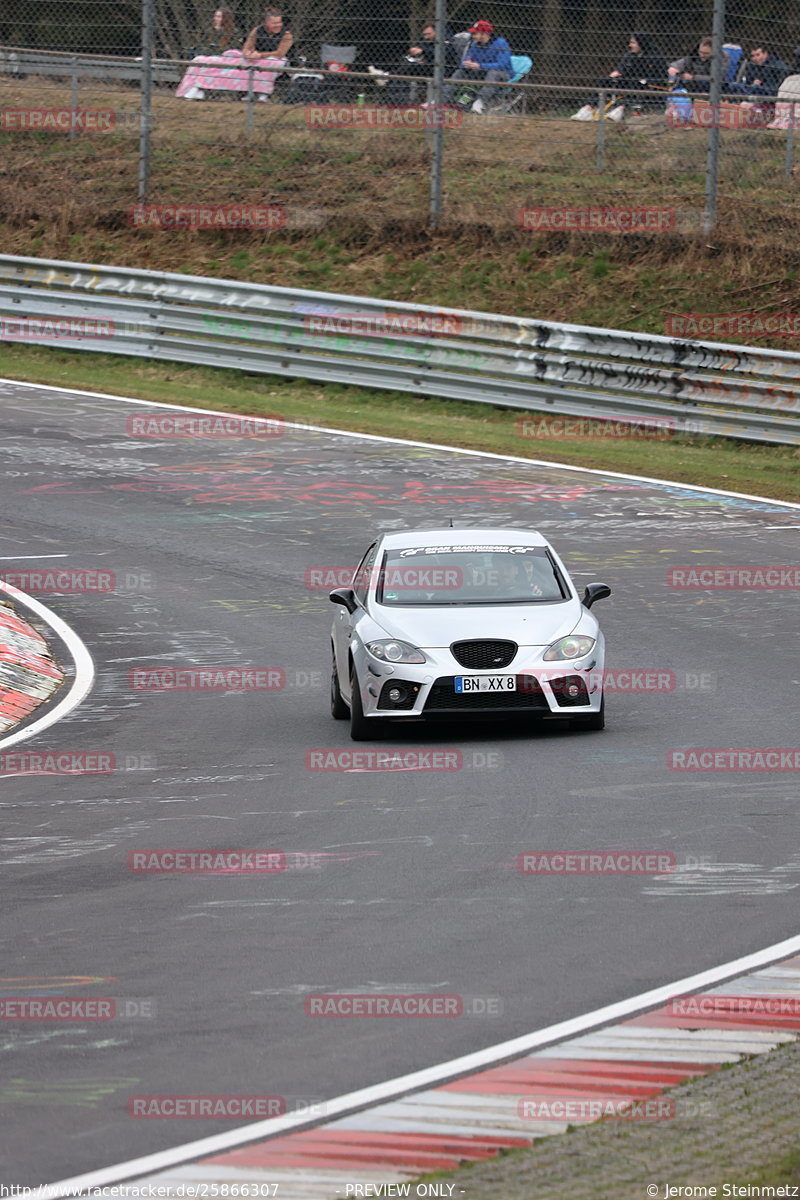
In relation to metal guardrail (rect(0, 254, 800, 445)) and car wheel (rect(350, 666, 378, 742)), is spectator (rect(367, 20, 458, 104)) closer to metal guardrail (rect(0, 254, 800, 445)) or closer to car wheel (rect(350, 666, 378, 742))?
metal guardrail (rect(0, 254, 800, 445))

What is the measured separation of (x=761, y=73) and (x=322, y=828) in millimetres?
20083

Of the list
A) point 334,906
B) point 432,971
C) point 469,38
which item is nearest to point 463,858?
point 334,906

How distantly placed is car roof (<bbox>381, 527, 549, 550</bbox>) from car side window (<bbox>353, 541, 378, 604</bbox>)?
16 cm

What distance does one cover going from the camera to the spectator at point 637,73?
28672 mm

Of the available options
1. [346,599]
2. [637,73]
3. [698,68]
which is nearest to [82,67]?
[637,73]

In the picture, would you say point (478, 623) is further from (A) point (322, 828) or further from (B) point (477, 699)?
(A) point (322, 828)

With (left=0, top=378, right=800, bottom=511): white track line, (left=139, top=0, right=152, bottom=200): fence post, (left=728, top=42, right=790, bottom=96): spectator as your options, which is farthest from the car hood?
(left=139, top=0, right=152, bottom=200): fence post

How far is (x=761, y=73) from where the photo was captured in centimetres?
2744

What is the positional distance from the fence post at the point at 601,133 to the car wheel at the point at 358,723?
713 inches

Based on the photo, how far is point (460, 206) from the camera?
30641 millimetres

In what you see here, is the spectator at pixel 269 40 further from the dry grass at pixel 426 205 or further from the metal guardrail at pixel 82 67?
the metal guardrail at pixel 82 67

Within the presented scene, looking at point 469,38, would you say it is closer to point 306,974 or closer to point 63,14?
point 63,14

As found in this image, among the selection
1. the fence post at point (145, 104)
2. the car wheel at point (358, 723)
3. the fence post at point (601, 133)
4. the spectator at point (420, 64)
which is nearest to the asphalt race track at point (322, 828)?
the car wheel at point (358, 723)

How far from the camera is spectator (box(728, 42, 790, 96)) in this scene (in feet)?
89.2
